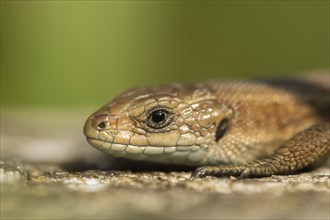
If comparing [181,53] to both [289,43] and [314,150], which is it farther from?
[314,150]

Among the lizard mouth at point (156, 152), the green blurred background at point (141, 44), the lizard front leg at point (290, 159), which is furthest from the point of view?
the green blurred background at point (141, 44)

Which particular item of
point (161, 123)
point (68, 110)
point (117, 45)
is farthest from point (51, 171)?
point (117, 45)

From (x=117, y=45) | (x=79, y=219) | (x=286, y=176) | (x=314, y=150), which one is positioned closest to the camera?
(x=79, y=219)

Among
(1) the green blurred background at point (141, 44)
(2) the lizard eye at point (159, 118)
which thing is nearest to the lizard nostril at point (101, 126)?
(2) the lizard eye at point (159, 118)

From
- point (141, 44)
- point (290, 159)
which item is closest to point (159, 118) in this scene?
point (290, 159)

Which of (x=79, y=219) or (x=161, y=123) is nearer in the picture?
(x=79, y=219)

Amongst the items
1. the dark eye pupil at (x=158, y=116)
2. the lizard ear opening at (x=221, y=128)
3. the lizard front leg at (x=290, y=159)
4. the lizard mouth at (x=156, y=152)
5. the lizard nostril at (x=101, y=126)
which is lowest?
the lizard front leg at (x=290, y=159)

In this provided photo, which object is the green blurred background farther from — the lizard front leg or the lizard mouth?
the lizard front leg

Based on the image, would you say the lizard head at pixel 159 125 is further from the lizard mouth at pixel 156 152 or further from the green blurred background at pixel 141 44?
the green blurred background at pixel 141 44
